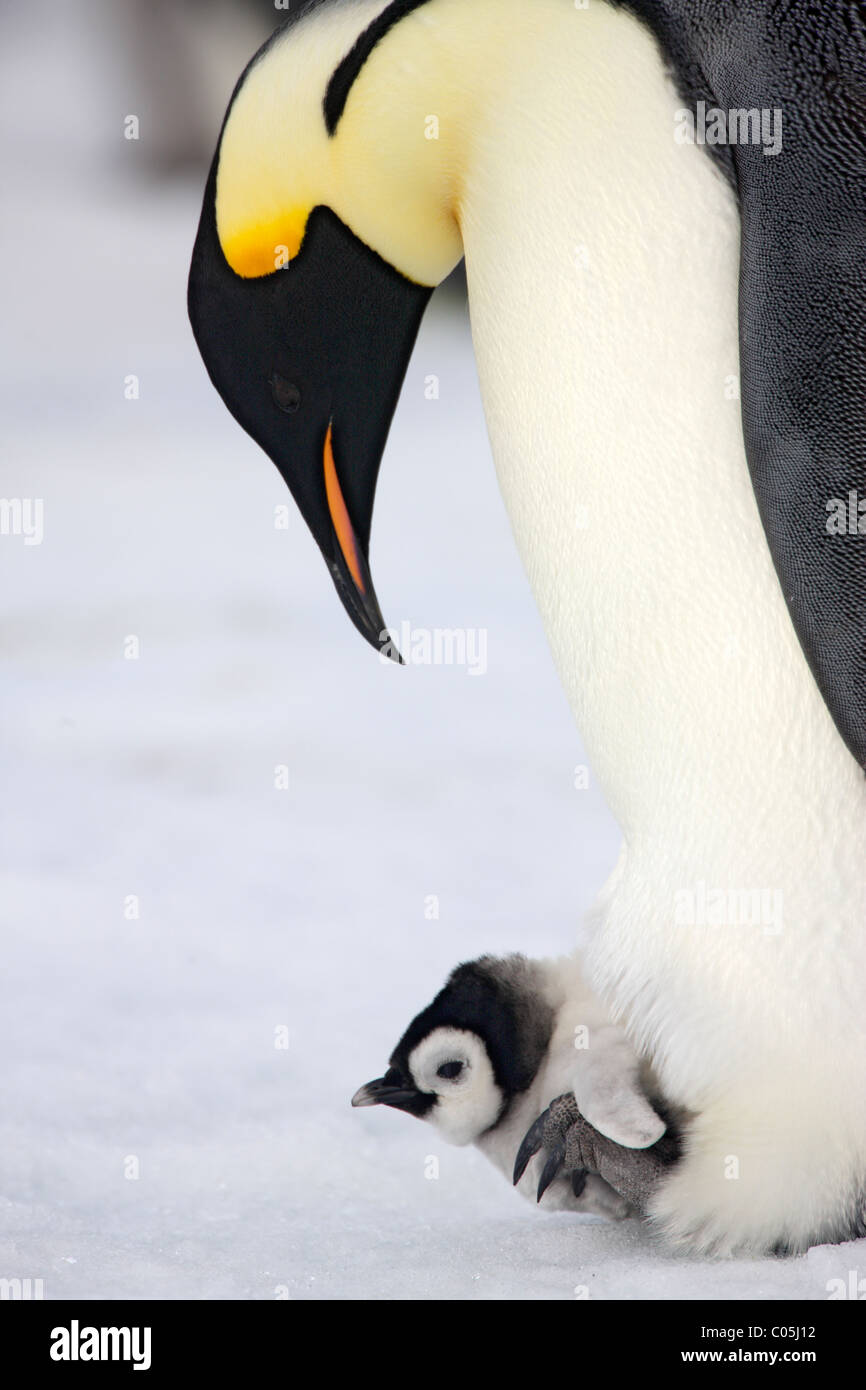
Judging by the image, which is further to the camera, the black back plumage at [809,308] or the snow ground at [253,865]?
the snow ground at [253,865]

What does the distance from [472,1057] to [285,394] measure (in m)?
0.49

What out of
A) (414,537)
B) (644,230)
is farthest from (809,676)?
(414,537)

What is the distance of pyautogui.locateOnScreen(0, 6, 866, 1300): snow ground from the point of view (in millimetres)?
941

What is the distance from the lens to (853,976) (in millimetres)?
842

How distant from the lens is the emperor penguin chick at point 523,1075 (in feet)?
3.15

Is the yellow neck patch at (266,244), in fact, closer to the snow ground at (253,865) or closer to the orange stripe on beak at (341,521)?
the orange stripe on beak at (341,521)

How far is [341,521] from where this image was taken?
1.08m

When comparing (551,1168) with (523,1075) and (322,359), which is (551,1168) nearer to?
(523,1075)

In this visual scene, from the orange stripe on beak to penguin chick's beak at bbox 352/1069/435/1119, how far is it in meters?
0.37

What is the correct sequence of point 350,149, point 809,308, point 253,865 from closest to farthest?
point 809,308
point 350,149
point 253,865

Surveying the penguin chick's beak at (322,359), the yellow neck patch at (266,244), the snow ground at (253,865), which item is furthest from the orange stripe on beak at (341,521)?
the snow ground at (253,865)

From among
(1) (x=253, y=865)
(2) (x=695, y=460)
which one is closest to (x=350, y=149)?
(2) (x=695, y=460)

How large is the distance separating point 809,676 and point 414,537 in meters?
2.17

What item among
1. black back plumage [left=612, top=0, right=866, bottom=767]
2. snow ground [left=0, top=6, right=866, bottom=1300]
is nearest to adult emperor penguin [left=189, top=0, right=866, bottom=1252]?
black back plumage [left=612, top=0, right=866, bottom=767]
